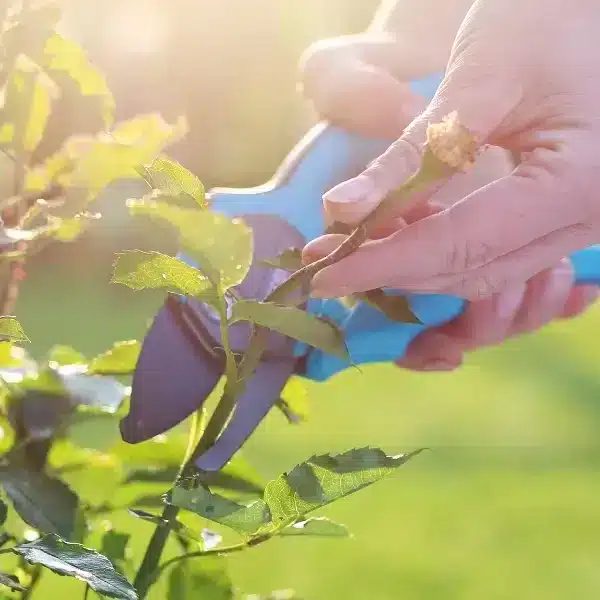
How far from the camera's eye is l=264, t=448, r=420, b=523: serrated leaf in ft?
0.81

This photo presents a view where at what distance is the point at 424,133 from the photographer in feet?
0.98

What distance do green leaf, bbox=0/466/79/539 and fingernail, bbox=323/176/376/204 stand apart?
0.51 feet

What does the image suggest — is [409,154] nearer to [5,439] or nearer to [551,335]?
[5,439]

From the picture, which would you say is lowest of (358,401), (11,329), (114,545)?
(358,401)

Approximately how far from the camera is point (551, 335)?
7.98ft

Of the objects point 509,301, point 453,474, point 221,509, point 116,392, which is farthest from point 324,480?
point 453,474

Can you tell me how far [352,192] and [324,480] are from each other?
9cm

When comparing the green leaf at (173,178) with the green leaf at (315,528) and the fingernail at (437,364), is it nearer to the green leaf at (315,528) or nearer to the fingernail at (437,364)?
the green leaf at (315,528)

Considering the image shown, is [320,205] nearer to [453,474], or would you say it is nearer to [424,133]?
[424,133]

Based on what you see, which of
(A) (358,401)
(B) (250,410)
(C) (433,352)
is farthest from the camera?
(A) (358,401)

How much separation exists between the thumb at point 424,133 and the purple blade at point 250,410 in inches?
3.5

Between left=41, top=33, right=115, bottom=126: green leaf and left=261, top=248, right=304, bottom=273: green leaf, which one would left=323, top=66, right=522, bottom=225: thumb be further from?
left=41, top=33, right=115, bottom=126: green leaf

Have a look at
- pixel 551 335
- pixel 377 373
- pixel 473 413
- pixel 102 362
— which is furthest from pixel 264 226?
pixel 551 335

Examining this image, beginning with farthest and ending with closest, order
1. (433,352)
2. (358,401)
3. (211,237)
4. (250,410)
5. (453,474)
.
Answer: (358,401) < (453,474) < (433,352) < (250,410) < (211,237)
